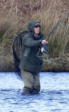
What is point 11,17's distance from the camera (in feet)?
77.5

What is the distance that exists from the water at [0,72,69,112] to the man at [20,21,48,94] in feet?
0.76

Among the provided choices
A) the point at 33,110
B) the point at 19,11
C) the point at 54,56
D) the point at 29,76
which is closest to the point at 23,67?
the point at 29,76

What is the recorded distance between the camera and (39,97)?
43.3 ft

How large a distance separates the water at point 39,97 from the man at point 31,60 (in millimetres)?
231

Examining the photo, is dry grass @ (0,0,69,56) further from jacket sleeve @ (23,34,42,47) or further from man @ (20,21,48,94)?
jacket sleeve @ (23,34,42,47)

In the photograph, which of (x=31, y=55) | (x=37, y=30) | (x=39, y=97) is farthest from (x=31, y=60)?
(x=39, y=97)

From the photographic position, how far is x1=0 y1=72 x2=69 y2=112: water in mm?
11492

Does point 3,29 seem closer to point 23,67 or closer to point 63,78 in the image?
point 63,78

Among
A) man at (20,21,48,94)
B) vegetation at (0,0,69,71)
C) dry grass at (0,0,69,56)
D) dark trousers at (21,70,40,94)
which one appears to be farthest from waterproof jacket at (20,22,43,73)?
dry grass at (0,0,69,56)

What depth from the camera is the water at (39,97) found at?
11.5 m

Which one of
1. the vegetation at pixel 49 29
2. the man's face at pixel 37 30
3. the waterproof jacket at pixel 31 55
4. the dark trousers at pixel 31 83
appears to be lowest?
the vegetation at pixel 49 29

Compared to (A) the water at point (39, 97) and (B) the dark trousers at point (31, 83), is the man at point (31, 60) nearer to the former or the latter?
(B) the dark trousers at point (31, 83)

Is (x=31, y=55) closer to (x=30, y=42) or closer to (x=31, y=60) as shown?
(x=31, y=60)

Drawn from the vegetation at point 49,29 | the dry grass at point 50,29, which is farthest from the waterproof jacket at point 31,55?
the dry grass at point 50,29
